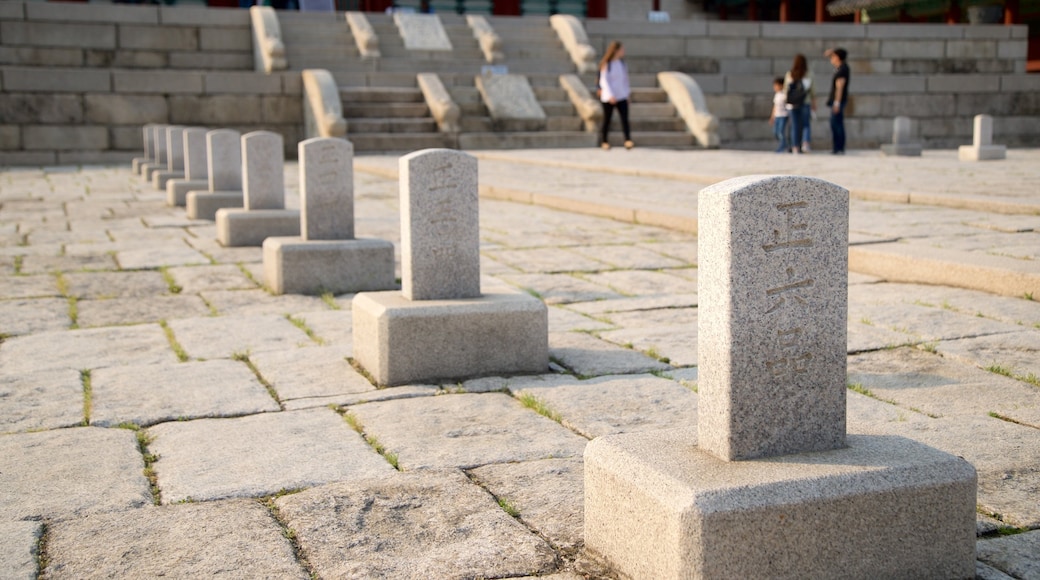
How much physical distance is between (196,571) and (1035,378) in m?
2.96

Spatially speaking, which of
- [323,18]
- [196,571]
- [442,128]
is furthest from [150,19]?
[196,571]

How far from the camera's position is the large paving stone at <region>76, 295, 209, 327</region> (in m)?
5.50

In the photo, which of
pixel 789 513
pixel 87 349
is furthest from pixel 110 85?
pixel 789 513

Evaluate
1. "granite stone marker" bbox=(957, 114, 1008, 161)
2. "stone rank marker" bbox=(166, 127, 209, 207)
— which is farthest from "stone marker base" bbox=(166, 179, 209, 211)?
"granite stone marker" bbox=(957, 114, 1008, 161)

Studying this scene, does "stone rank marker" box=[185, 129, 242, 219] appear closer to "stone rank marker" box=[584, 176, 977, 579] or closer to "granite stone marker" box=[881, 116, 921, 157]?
"stone rank marker" box=[584, 176, 977, 579]

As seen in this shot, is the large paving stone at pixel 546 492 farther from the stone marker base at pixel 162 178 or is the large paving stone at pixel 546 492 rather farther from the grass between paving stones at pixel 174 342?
the stone marker base at pixel 162 178

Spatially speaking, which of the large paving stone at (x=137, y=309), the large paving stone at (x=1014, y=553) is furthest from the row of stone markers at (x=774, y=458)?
the large paving stone at (x=137, y=309)

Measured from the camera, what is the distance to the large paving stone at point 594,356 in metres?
4.27

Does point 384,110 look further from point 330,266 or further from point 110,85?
point 330,266

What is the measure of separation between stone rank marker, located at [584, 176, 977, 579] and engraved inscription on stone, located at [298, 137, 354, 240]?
3975 mm

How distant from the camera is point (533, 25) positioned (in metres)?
23.0

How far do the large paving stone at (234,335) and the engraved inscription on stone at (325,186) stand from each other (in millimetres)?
887

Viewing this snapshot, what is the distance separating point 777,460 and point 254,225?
6137 mm

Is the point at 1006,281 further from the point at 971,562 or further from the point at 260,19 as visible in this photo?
the point at 260,19
